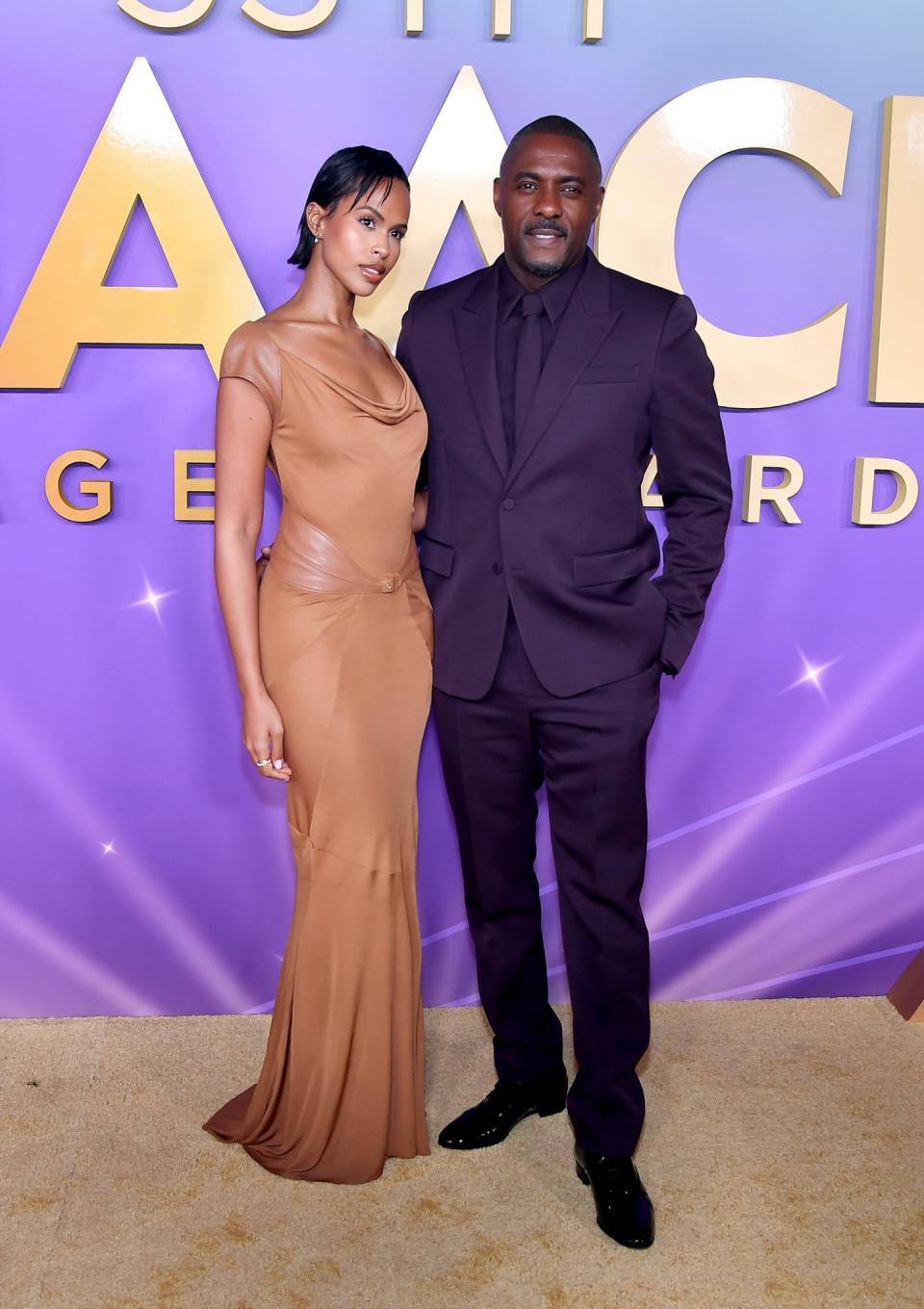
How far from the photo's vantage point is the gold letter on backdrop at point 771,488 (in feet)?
9.07

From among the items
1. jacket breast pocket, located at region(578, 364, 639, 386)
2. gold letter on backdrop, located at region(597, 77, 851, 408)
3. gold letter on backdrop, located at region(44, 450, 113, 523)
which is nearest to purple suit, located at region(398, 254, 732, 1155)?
jacket breast pocket, located at region(578, 364, 639, 386)

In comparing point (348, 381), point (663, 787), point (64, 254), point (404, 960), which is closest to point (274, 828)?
point (404, 960)

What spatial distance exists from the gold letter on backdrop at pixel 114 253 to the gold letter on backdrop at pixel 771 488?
117 centimetres

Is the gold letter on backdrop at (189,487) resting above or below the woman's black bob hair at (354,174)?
below

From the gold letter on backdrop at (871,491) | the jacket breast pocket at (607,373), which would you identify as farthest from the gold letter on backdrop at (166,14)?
the gold letter on backdrop at (871,491)

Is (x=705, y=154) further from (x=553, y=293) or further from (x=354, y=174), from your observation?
(x=354, y=174)

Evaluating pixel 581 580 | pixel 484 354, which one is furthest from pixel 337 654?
pixel 484 354

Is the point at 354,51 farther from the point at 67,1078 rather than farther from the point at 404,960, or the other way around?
the point at 67,1078

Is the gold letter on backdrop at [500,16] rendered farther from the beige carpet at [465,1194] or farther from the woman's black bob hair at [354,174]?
the beige carpet at [465,1194]

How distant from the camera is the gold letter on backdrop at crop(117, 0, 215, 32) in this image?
2.51 meters

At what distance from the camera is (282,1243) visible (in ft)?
7.02

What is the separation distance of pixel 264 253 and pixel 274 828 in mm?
1329

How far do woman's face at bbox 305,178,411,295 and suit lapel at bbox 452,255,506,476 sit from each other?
0.61 ft

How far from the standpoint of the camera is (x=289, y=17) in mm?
2533
